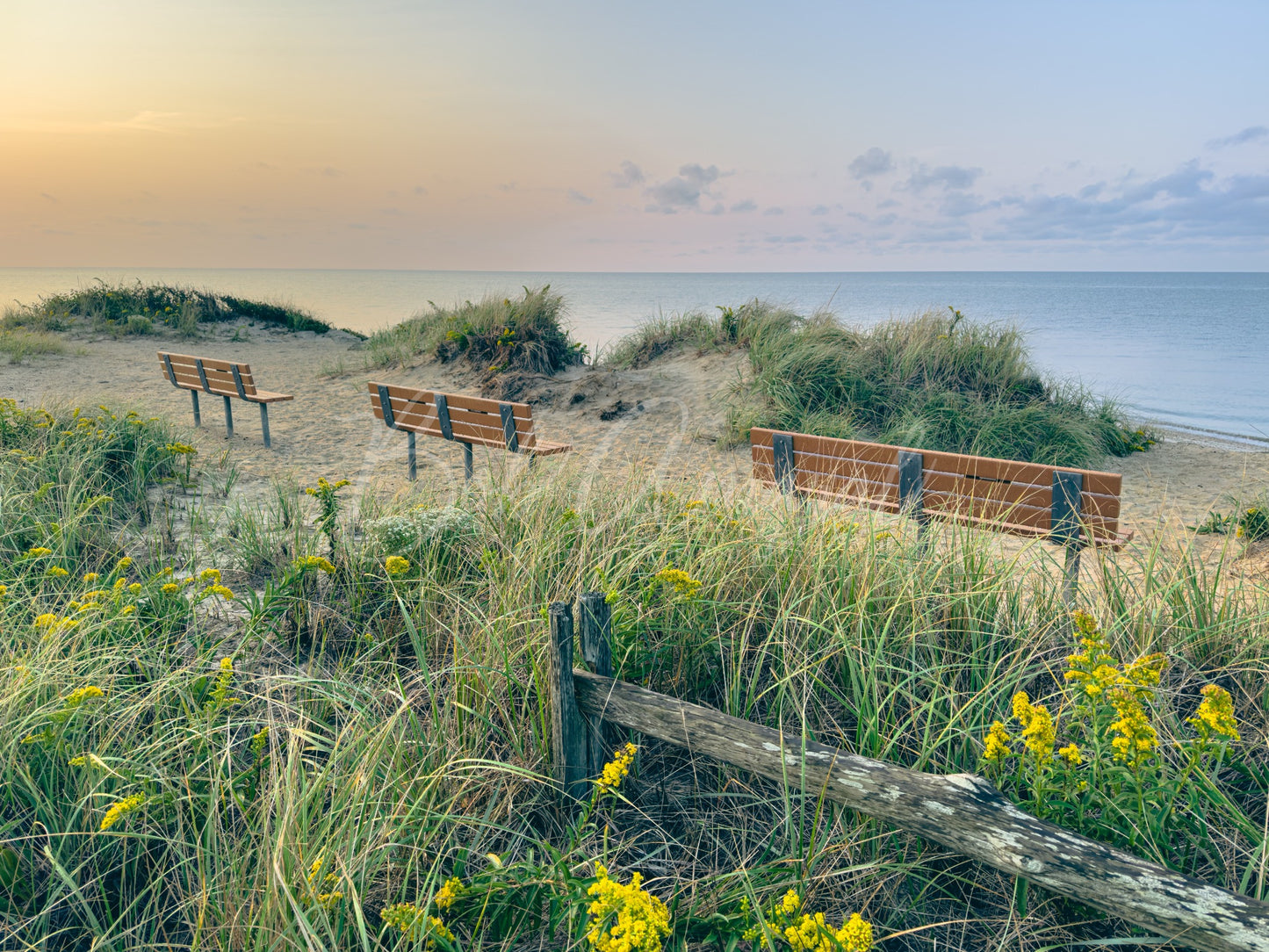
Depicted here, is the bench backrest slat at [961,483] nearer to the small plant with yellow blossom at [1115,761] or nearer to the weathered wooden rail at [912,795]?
the small plant with yellow blossom at [1115,761]

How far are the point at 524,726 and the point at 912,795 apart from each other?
3.92ft

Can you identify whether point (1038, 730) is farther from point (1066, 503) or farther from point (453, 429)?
point (453, 429)

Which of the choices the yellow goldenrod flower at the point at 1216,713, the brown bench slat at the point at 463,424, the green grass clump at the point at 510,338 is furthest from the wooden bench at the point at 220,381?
the yellow goldenrod flower at the point at 1216,713

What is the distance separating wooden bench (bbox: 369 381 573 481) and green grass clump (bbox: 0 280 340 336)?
40.8 ft

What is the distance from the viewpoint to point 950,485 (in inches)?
179

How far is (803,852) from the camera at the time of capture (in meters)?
1.93

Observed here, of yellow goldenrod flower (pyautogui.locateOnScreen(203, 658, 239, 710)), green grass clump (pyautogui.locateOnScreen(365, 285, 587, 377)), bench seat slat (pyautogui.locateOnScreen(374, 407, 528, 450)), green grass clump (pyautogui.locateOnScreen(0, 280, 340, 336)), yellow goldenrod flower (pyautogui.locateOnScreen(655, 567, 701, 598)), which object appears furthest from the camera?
green grass clump (pyautogui.locateOnScreen(0, 280, 340, 336))

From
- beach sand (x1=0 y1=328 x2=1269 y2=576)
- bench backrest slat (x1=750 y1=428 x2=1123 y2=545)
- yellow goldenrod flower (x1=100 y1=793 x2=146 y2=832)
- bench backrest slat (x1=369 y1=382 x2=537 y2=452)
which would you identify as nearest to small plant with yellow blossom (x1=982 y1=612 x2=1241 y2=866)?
bench backrest slat (x1=750 y1=428 x2=1123 y2=545)

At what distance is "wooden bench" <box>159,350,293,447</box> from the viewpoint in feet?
25.9

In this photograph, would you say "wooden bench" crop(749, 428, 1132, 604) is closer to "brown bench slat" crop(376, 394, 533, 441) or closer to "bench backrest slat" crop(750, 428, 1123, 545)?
"bench backrest slat" crop(750, 428, 1123, 545)

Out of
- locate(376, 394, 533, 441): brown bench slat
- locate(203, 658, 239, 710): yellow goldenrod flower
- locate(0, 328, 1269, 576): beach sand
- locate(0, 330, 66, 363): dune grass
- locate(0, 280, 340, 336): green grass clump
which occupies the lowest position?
locate(0, 328, 1269, 576): beach sand

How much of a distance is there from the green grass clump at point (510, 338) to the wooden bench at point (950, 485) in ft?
21.1

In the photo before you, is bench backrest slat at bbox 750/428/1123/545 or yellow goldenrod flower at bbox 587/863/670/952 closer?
yellow goldenrod flower at bbox 587/863/670/952

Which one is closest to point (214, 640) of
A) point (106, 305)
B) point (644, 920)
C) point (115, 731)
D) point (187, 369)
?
point (115, 731)
